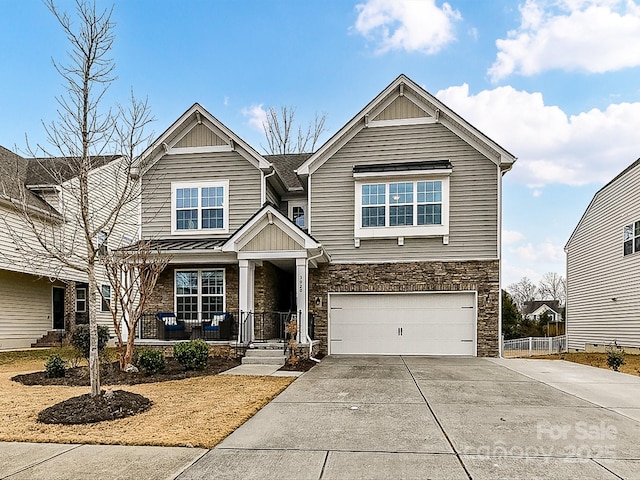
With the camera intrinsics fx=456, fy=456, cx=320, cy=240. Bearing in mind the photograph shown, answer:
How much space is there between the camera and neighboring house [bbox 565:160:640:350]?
57.0 feet

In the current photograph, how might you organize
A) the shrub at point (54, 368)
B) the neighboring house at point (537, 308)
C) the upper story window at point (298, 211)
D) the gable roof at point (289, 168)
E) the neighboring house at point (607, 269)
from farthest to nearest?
the neighboring house at point (537, 308) < the neighboring house at point (607, 269) < the upper story window at point (298, 211) < the gable roof at point (289, 168) < the shrub at point (54, 368)

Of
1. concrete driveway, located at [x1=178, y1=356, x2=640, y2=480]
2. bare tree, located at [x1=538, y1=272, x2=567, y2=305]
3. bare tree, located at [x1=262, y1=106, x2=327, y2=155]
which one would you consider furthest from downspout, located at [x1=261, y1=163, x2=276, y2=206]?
bare tree, located at [x1=538, y1=272, x2=567, y2=305]

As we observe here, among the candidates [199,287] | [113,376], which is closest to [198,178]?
[199,287]

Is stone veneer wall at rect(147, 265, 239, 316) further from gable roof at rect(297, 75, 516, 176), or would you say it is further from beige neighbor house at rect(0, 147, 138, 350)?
gable roof at rect(297, 75, 516, 176)

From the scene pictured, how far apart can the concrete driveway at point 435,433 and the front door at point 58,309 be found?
1539 centimetres

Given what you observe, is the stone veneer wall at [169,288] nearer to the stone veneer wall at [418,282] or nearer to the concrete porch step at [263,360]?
the stone veneer wall at [418,282]

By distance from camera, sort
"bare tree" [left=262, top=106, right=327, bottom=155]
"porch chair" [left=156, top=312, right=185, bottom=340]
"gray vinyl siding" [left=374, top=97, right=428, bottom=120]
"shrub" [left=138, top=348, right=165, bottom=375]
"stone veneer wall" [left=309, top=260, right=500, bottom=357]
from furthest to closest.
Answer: "bare tree" [left=262, top=106, right=327, bottom=155]
"gray vinyl siding" [left=374, top=97, right=428, bottom=120]
"stone veneer wall" [left=309, top=260, right=500, bottom=357]
"porch chair" [left=156, top=312, right=185, bottom=340]
"shrub" [left=138, top=348, right=165, bottom=375]

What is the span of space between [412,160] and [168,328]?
9374 mm

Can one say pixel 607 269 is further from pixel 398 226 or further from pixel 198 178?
pixel 198 178

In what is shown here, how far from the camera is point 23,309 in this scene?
720 inches

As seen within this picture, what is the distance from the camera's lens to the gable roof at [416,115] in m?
14.4

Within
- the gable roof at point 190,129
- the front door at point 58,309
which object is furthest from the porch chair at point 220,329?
the front door at point 58,309

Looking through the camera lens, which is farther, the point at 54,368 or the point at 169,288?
the point at 169,288

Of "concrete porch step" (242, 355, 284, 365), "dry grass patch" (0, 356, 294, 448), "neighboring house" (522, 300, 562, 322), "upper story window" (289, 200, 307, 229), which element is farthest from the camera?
"neighboring house" (522, 300, 562, 322)
